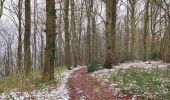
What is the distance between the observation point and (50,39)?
707 inches

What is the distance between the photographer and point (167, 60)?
31.6m

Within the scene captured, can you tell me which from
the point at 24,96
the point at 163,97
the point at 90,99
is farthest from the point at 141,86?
the point at 24,96

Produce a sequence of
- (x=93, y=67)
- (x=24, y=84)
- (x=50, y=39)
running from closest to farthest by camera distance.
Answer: (x=24, y=84) < (x=50, y=39) < (x=93, y=67)

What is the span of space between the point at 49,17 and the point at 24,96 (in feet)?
20.7

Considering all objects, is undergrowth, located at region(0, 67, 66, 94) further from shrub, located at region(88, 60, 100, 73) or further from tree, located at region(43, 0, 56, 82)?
shrub, located at region(88, 60, 100, 73)

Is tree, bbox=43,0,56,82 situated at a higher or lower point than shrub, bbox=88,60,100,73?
higher

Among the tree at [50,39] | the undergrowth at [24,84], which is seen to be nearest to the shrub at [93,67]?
the undergrowth at [24,84]

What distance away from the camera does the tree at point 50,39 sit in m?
17.9

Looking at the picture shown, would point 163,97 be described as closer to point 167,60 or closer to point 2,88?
point 2,88

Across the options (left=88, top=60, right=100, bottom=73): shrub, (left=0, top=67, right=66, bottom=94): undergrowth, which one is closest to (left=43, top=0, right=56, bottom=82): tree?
(left=0, top=67, right=66, bottom=94): undergrowth

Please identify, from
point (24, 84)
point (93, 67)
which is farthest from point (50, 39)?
point (93, 67)

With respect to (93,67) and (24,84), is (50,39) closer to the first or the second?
(24,84)

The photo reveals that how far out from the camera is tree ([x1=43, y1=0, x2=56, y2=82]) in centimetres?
1785

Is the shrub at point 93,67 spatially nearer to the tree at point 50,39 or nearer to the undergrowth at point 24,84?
the undergrowth at point 24,84
